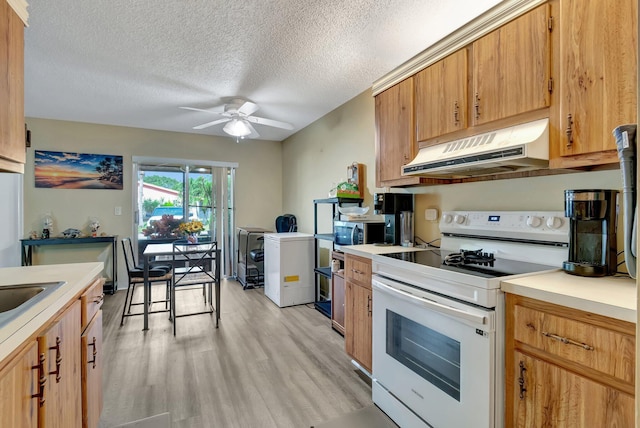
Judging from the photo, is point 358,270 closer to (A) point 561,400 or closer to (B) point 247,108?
(A) point 561,400

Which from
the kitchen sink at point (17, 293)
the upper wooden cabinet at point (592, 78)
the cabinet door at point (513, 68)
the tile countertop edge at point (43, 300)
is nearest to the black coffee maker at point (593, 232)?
the upper wooden cabinet at point (592, 78)

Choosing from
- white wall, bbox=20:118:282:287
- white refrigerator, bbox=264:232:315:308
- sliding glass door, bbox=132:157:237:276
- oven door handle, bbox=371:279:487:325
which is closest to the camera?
oven door handle, bbox=371:279:487:325

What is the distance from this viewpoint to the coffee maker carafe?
255cm

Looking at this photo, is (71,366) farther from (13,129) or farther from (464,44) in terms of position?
(464,44)

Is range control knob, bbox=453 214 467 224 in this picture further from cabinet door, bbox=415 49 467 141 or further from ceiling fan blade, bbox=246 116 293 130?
ceiling fan blade, bbox=246 116 293 130

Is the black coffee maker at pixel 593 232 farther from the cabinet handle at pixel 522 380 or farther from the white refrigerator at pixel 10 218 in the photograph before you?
the white refrigerator at pixel 10 218

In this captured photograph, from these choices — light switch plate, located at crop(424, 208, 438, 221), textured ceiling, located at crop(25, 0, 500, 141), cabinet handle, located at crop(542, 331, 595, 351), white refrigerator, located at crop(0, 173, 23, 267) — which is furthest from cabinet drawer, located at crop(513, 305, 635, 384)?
white refrigerator, located at crop(0, 173, 23, 267)

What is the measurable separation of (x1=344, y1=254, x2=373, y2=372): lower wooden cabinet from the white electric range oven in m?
0.18

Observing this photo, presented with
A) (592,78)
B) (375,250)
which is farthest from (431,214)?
(592,78)

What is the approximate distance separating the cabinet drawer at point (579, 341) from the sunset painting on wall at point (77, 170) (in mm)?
5340

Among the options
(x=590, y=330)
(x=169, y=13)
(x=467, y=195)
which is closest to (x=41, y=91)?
(x=169, y=13)

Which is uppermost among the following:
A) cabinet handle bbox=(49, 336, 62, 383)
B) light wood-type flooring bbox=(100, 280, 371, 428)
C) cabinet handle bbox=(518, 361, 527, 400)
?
cabinet handle bbox=(49, 336, 62, 383)

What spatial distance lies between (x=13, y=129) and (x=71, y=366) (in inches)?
41.8

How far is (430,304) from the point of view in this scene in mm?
1521
